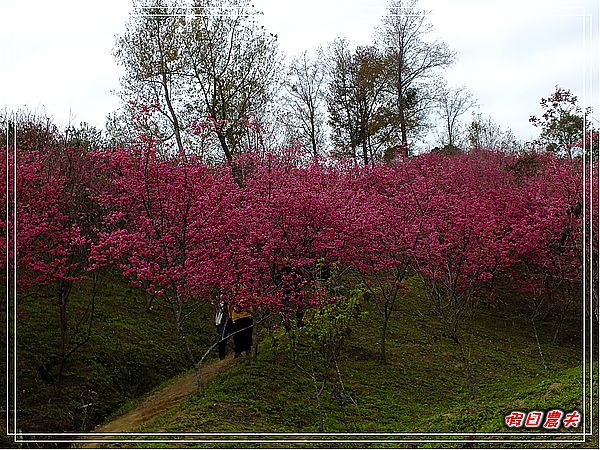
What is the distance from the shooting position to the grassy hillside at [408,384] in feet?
15.8

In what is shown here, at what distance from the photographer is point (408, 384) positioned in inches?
237

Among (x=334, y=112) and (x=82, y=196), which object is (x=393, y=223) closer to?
(x=82, y=196)

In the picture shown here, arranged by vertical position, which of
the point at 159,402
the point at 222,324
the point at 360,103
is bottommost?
the point at 159,402

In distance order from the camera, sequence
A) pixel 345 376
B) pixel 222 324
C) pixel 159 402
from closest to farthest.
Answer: pixel 159 402, pixel 345 376, pixel 222 324

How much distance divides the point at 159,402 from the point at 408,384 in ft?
7.26

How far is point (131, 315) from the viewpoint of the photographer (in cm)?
764

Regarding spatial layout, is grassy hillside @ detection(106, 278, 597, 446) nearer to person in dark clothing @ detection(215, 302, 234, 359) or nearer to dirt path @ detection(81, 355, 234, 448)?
dirt path @ detection(81, 355, 234, 448)

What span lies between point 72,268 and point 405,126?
418 cm

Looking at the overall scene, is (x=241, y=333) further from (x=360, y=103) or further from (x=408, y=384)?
(x=360, y=103)

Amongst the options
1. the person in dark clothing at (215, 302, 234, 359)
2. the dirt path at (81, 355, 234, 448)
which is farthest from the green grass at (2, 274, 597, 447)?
the person in dark clothing at (215, 302, 234, 359)

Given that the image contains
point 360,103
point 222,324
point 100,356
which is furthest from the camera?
point 360,103

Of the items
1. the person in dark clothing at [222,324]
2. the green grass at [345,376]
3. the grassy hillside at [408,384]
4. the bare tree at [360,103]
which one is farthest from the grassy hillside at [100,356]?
the bare tree at [360,103]

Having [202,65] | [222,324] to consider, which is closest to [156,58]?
[202,65]

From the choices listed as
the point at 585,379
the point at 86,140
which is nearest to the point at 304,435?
the point at 585,379
